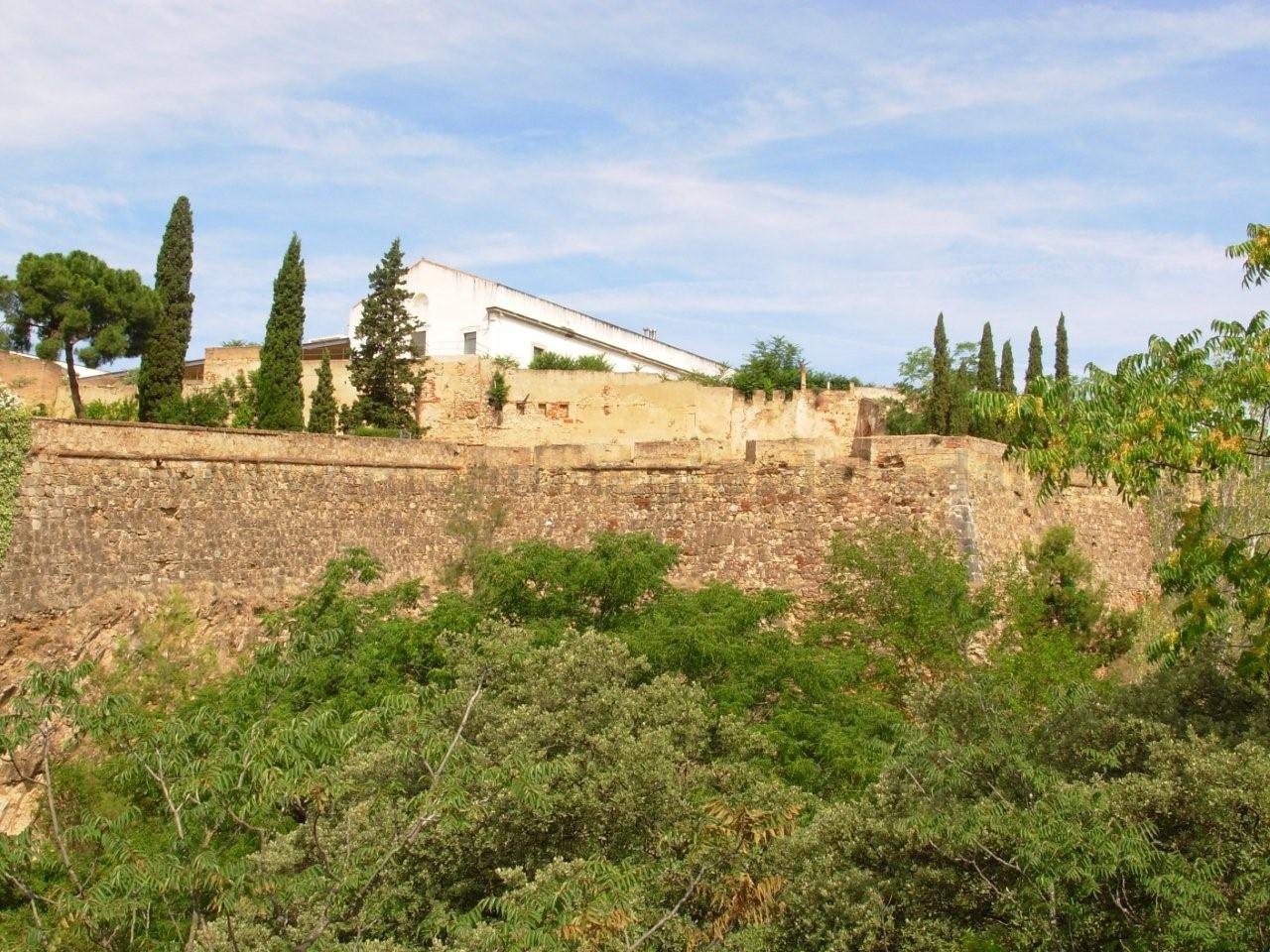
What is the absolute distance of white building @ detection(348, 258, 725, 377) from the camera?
33.0m

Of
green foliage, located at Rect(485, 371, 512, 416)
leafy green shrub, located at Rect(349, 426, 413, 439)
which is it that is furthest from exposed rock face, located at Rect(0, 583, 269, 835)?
green foliage, located at Rect(485, 371, 512, 416)

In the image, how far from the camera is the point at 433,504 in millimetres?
20281

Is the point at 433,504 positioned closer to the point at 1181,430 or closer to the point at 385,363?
the point at 385,363

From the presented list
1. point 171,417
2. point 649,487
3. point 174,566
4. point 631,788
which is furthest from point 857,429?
point 631,788

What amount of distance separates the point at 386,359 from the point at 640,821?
18672mm

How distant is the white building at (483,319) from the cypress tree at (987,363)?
766 centimetres

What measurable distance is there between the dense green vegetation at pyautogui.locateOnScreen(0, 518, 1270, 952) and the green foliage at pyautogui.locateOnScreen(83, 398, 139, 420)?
1336 centimetres

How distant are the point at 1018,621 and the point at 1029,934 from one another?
10.6 meters

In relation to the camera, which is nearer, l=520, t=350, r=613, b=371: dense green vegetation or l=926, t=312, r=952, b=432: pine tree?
l=926, t=312, r=952, b=432: pine tree

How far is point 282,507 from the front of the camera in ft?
60.3

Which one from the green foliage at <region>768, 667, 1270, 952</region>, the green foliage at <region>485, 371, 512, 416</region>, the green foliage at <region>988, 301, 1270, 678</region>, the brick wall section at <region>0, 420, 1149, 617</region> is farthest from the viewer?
the green foliage at <region>485, 371, 512, 416</region>

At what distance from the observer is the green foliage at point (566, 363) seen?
31.3 m

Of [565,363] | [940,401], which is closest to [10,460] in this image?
[565,363]

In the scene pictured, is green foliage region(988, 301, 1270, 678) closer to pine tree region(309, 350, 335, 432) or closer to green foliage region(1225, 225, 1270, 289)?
green foliage region(1225, 225, 1270, 289)
